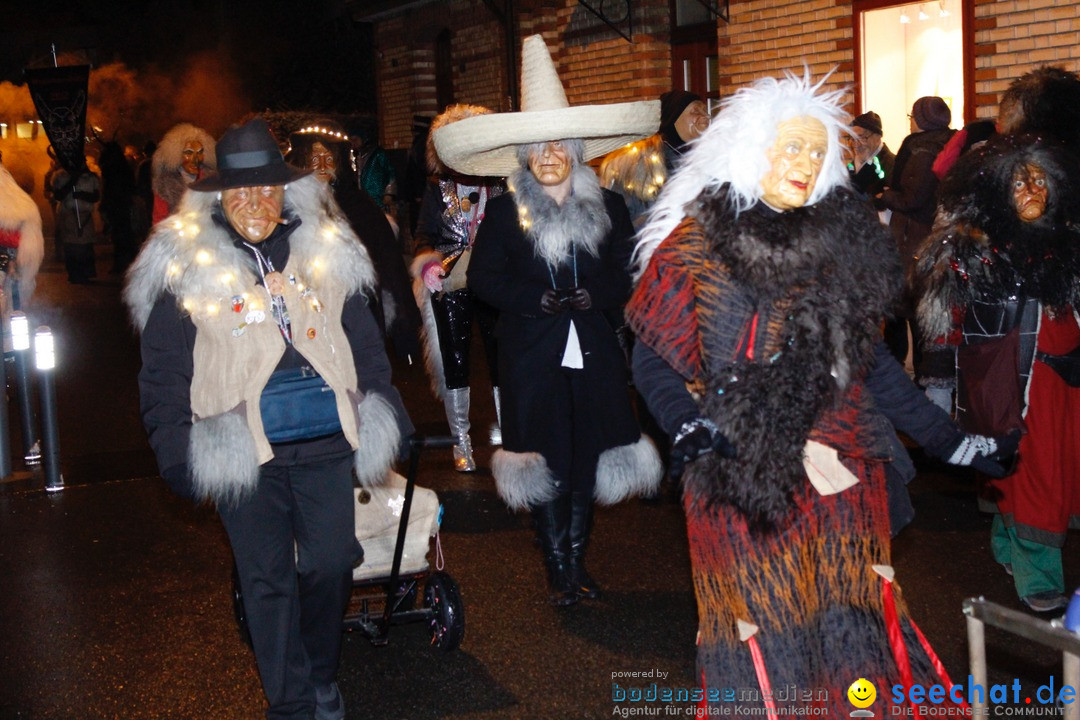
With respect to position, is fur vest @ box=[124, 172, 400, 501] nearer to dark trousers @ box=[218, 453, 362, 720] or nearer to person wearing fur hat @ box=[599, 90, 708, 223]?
dark trousers @ box=[218, 453, 362, 720]

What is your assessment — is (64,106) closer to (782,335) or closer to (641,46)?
(641,46)

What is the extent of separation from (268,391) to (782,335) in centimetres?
171

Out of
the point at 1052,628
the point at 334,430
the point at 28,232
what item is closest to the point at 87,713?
the point at 334,430

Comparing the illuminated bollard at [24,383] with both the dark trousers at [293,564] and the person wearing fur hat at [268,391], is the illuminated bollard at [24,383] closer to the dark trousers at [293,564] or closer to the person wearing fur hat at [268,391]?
the person wearing fur hat at [268,391]

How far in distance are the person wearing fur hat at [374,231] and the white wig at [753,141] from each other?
3.66 metres

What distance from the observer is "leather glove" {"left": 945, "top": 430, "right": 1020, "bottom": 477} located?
12.3 ft

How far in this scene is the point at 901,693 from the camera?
3.50m

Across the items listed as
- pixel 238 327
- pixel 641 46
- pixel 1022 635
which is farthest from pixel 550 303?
pixel 641 46

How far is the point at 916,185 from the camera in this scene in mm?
9383

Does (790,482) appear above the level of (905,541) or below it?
above

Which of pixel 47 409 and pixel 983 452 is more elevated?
pixel 983 452

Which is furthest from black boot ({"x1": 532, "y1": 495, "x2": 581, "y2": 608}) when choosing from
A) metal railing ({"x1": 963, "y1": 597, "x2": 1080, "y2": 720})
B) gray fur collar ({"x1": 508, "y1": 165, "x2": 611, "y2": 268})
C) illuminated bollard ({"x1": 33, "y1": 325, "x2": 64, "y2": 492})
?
illuminated bollard ({"x1": 33, "y1": 325, "x2": 64, "y2": 492})

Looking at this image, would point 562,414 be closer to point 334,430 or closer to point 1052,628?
point 334,430

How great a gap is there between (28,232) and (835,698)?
6.96 m
